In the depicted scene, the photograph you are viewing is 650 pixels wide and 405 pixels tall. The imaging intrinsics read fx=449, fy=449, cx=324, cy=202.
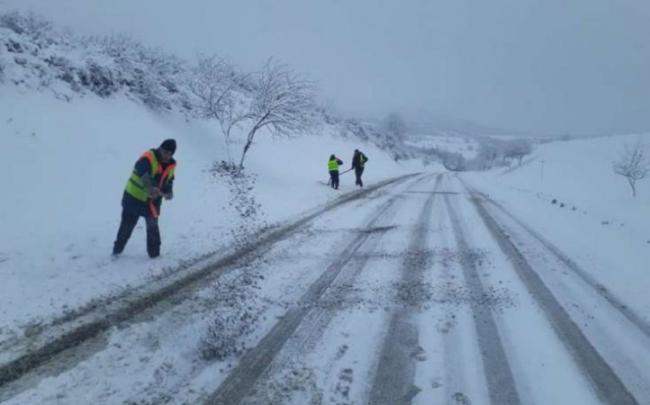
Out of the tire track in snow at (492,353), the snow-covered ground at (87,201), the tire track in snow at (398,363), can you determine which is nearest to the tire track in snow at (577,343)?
the tire track in snow at (492,353)

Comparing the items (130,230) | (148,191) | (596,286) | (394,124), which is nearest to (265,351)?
(148,191)

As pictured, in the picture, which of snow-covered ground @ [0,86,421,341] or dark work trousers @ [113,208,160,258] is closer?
snow-covered ground @ [0,86,421,341]

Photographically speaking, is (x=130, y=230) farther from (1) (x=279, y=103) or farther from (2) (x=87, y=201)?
(1) (x=279, y=103)

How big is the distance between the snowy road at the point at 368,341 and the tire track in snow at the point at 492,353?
0.06 feet

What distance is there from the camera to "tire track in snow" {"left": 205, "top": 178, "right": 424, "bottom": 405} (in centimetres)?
339

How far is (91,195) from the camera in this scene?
10.0 metres

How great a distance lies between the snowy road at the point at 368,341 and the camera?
3.49m

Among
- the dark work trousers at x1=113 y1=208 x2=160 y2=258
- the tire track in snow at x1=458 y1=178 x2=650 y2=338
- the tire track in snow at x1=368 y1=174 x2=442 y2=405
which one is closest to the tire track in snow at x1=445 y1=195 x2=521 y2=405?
the tire track in snow at x1=368 y1=174 x2=442 y2=405

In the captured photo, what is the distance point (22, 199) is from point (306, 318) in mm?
6799

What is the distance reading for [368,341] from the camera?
4406mm

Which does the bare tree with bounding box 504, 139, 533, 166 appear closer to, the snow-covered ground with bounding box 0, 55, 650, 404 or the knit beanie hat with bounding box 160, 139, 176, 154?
the snow-covered ground with bounding box 0, 55, 650, 404

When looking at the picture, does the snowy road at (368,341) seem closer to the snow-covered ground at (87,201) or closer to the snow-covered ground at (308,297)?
the snow-covered ground at (308,297)

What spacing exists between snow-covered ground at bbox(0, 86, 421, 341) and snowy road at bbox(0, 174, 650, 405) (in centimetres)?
122

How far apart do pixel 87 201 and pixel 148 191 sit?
386 centimetres
